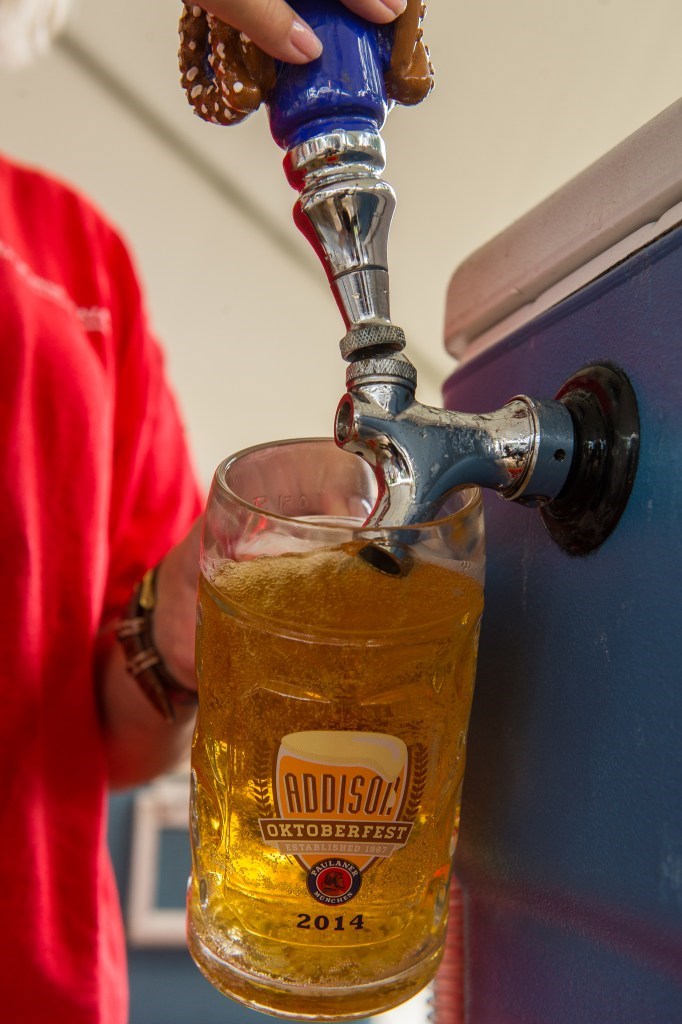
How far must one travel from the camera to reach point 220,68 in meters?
0.39

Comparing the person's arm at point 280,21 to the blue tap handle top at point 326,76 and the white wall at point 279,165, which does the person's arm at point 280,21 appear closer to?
the blue tap handle top at point 326,76

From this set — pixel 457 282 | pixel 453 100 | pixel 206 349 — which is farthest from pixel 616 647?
pixel 206 349

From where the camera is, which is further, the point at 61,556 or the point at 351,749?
the point at 61,556

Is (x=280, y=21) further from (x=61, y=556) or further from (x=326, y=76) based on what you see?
(x=61, y=556)

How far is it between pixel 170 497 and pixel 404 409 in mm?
599

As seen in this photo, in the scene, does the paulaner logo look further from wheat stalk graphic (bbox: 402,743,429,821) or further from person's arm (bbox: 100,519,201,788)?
person's arm (bbox: 100,519,201,788)

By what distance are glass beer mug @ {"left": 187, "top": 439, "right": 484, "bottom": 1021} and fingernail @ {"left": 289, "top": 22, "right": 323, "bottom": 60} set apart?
0.56 ft

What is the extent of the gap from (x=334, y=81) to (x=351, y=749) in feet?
0.83

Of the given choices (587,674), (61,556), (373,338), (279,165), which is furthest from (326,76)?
(279,165)

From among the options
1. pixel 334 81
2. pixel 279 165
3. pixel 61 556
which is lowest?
pixel 61 556

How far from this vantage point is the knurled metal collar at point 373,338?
14.2 inches

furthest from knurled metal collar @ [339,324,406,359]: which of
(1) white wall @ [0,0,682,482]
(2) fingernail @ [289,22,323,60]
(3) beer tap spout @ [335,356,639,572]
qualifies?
(1) white wall @ [0,0,682,482]

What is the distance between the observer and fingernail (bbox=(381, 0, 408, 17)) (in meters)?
0.37

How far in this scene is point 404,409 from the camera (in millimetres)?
353
